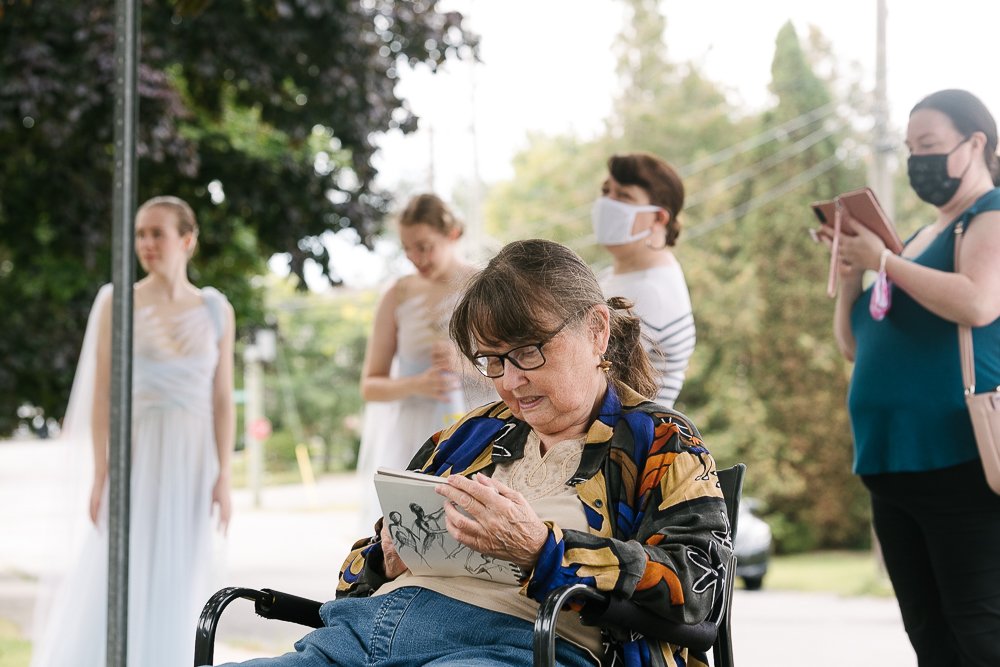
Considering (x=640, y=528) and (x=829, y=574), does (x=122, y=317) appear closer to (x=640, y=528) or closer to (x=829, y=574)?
(x=640, y=528)

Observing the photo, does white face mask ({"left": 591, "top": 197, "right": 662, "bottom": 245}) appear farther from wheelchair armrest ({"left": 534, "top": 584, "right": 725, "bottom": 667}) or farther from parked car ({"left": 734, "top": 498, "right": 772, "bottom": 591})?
parked car ({"left": 734, "top": 498, "right": 772, "bottom": 591})

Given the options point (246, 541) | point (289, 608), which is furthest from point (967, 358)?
point (246, 541)

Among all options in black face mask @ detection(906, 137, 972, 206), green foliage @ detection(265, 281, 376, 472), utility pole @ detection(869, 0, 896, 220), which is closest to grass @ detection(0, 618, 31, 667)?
black face mask @ detection(906, 137, 972, 206)

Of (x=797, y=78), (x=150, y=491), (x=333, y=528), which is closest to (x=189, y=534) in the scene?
(x=150, y=491)

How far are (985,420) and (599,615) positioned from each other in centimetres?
113

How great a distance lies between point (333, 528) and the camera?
71.5 feet

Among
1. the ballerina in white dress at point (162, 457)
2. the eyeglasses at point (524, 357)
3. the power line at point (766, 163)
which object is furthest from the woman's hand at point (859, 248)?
the power line at point (766, 163)

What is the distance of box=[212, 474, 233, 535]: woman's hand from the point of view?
13.5 feet

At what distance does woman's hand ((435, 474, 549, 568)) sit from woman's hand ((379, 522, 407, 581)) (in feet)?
1.12

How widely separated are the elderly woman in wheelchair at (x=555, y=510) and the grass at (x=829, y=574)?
1290cm

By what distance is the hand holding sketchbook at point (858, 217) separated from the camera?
266cm

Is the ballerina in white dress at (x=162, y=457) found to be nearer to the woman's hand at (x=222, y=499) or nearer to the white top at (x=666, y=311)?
the woman's hand at (x=222, y=499)

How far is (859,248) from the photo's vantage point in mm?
2668

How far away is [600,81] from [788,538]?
1045 centimetres
